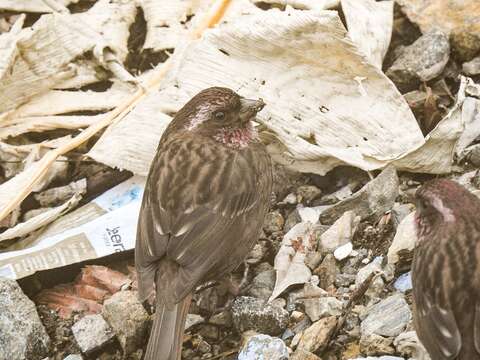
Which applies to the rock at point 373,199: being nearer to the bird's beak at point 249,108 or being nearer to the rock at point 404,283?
the rock at point 404,283

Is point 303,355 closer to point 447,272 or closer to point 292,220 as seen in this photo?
point 447,272

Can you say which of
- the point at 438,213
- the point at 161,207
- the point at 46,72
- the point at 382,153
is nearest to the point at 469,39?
the point at 382,153

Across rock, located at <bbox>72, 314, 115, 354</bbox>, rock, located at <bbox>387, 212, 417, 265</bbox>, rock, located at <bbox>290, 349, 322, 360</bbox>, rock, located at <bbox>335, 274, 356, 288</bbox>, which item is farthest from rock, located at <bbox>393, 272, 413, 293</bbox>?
rock, located at <bbox>72, 314, 115, 354</bbox>

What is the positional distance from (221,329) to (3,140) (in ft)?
5.80

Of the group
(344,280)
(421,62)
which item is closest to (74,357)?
(344,280)

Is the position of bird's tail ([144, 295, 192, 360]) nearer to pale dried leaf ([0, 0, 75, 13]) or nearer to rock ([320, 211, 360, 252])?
rock ([320, 211, 360, 252])

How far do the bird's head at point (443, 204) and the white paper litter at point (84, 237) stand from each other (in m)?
1.47

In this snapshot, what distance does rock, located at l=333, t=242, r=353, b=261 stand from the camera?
466cm

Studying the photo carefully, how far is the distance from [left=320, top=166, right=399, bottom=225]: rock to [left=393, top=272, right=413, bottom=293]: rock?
0.41 metres

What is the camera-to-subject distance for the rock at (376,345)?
162 inches

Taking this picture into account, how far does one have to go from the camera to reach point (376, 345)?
4129 millimetres

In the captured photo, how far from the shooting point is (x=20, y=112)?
18.8 feet

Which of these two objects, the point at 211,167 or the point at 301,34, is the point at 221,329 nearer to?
the point at 211,167

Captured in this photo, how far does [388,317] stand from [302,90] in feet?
4.90
